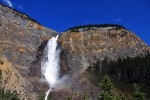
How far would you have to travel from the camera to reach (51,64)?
160 meters

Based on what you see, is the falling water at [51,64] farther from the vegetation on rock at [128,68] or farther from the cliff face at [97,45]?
the vegetation on rock at [128,68]

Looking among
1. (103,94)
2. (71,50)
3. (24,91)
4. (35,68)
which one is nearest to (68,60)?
(71,50)

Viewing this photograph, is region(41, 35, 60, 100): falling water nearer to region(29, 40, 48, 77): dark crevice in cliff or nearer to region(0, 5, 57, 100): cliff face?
region(29, 40, 48, 77): dark crevice in cliff

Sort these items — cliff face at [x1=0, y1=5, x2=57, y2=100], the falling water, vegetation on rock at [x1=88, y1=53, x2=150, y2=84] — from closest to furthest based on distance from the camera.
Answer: cliff face at [x1=0, y1=5, x2=57, y2=100] → vegetation on rock at [x1=88, y1=53, x2=150, y2=84] → the falling water

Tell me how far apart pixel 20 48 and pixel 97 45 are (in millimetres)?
38510

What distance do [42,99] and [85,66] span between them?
51488 millimetres

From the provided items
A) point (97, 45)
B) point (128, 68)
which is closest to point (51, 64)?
point (97, 45)

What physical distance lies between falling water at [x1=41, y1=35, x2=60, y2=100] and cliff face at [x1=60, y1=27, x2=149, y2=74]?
176 inches

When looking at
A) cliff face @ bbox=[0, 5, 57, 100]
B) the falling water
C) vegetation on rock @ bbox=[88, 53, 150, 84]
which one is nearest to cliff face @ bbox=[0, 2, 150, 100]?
cliff face @ bbox=[0, 5, 57, 100]

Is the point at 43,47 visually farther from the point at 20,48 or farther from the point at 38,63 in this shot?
the point at 20,48

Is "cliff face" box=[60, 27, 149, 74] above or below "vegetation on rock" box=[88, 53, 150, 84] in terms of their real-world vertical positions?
above

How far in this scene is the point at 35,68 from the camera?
483ft

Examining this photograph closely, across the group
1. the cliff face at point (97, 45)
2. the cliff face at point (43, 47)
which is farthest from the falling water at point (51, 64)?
the cliff face at point (97, 45)

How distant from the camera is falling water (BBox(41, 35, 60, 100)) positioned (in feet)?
471
